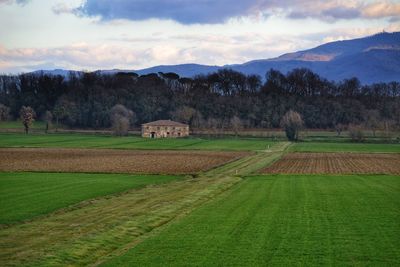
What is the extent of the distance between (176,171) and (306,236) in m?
37.8

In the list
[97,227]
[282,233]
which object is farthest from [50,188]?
[282,233]

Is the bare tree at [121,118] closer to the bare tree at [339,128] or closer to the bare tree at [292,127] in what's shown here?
the bare tree at [292,127]

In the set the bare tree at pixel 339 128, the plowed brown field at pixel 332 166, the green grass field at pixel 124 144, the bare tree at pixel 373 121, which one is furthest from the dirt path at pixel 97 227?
the bare tree at pixel 373 121

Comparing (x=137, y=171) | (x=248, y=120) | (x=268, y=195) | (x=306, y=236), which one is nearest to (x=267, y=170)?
(x=137, y=171)

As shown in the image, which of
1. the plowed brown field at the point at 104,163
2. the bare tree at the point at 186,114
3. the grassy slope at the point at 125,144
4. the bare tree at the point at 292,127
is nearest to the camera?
the plowed brown field at the point at 104,163

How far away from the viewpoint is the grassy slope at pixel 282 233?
66.1 ft

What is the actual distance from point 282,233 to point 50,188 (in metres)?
24.0

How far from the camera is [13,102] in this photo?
190000 mm

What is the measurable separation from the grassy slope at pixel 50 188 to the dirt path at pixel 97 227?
1.57m

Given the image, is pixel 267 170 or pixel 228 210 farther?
pixel 267 170

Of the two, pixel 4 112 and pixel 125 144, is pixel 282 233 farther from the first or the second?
pixel 4 112

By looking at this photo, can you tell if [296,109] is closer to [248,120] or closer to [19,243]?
[248,120]

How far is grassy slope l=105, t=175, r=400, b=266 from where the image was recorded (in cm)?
2014

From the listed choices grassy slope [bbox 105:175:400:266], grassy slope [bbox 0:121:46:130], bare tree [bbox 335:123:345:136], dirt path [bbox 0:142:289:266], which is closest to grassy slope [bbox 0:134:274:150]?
grassy slope [bbox 0:121:46:130]
